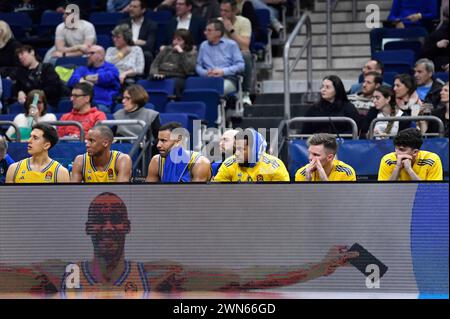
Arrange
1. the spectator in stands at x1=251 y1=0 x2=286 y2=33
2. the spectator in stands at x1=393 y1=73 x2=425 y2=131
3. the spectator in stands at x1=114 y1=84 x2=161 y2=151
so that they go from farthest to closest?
the spectator in stands at x1=251 y1=0 x2=286 y2=33
the spectator in stands at x1=114 y1=84 x2=161 y2=151
the spectator in stands at x1=393 y1=73 x2=425 y2=131

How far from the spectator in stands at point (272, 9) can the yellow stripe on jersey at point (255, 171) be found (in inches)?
199

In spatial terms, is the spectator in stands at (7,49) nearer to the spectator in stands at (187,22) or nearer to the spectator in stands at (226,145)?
the spectator in stands at (187,22)

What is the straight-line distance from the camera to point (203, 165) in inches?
344

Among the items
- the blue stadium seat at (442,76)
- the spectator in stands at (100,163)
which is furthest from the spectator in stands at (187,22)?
the spectator in stands at (100,163)

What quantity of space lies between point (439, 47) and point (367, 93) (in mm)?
1486

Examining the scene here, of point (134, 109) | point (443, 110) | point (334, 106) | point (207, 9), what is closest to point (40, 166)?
point (134, 109)

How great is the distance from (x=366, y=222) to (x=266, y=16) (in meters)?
7.16

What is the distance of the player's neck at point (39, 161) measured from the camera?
8.99 m

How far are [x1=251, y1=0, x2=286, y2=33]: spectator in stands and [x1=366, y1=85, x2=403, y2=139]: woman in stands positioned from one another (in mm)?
3061

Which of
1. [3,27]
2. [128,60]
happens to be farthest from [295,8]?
[3,27]

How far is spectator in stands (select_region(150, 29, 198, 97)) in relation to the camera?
1239cm

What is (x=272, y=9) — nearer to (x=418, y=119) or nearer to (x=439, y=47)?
(x=439, y=47)

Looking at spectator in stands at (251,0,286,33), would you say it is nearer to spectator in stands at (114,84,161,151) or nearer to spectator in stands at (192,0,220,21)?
spectator in stands at (192,0,220,21)

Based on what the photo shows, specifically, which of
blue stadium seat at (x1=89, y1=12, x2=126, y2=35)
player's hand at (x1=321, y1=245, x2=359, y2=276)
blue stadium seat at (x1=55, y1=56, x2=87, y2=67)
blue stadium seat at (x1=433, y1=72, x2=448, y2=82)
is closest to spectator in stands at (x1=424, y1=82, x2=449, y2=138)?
blue stadium seat at (x1=433, y1=72, x2=448, y2=82)
